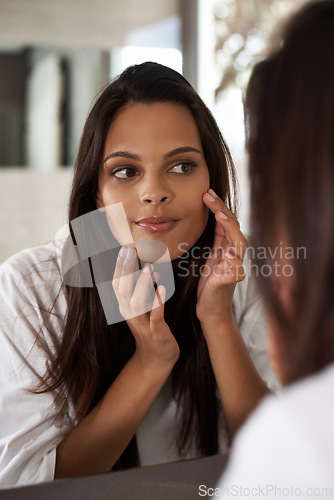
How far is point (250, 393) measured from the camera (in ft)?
1.69

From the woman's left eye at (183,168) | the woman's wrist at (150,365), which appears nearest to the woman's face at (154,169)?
the woman's left eye at (183,168)

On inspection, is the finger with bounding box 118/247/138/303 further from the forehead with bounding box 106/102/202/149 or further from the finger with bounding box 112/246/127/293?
the forehead with bounding box 106/102/202/149

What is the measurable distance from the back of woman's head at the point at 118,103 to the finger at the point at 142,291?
0.08 metres

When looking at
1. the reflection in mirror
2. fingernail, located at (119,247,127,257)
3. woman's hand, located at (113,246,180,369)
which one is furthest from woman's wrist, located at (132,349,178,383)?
the reflection in mirror

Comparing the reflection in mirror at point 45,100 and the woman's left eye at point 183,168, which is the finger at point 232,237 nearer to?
the woman's left eye at point 183,168

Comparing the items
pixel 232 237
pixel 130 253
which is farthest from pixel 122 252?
pixel 232 237

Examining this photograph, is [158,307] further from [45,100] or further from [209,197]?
[45,100]

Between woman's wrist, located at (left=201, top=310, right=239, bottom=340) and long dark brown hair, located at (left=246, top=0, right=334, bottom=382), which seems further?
woman's wrist, located at (left=201, top=310, right=239, bottom=340)

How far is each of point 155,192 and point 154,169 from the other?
0.02 metres

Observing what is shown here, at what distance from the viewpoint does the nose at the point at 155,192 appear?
45 cm

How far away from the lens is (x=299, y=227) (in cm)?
44

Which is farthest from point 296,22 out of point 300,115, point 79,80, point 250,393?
point 250,393

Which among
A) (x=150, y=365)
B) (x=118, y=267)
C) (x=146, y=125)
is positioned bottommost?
(x=150, y=365)

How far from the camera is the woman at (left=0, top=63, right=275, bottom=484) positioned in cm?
45
